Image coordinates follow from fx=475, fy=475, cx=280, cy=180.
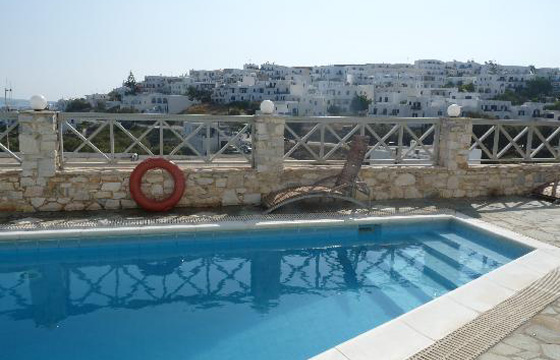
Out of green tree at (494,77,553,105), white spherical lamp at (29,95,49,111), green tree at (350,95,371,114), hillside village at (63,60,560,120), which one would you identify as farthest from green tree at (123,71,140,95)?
white spherical lamp at (29,95,49,111)

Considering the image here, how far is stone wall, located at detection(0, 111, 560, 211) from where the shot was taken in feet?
22.9

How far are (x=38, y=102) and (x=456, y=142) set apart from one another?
7.03 meters

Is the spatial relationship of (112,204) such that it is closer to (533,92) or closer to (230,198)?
(230,198)

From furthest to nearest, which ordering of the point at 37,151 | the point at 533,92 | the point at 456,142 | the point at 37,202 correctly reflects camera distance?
the point at 533,92 → the point at 456,142 → the point at 37,202 → the point at 37,151

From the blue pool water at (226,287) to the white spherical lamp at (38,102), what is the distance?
7.46 ft

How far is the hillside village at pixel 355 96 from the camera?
209 ft

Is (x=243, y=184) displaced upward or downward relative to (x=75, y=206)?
upward

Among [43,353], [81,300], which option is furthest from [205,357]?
[81,300]

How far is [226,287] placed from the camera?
5324mm

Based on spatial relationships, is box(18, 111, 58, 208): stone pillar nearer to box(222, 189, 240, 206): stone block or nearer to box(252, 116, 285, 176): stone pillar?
box(222, 189, 240, 206): stone block

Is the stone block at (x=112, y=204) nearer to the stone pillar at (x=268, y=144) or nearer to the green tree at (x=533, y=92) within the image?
the stone pillar at (x=268, y=144)

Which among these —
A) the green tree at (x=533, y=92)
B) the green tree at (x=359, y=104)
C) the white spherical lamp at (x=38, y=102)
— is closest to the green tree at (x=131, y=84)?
the green tree at (x=359, y=104)

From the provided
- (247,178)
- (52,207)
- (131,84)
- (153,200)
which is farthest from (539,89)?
(52,207)

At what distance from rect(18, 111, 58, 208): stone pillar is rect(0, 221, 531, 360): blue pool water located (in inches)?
55.0
